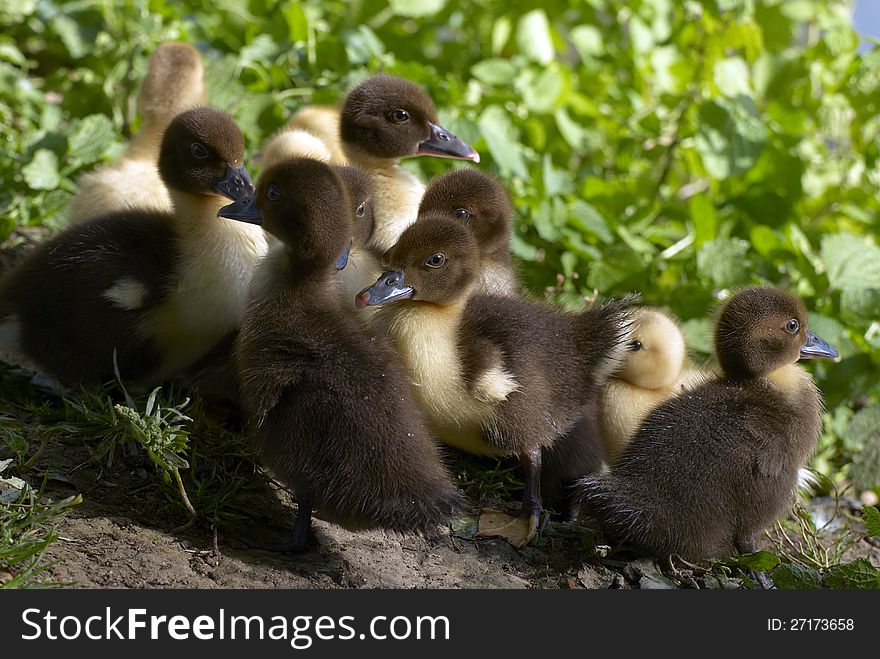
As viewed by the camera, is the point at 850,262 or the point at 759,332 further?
the point at 850,262

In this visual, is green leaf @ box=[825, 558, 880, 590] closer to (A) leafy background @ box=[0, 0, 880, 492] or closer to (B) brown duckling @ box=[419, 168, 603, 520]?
(B) brown duckling @ box=[419, 168, 603, 520]

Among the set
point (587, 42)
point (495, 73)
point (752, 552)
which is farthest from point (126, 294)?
point (587, 42)

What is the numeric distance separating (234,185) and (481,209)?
0.87m

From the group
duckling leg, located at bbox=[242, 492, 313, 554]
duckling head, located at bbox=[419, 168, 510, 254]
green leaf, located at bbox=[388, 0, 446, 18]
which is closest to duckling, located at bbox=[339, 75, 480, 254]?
duckling head, located at bbox=[419, 168, 510, 254]

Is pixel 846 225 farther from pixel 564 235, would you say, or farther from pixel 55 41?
pixel 55 41

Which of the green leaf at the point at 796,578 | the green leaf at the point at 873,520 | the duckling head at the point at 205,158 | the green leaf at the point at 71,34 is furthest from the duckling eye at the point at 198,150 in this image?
the green leaf at the point at 71,34

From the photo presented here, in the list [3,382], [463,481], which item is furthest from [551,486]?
[3,382]

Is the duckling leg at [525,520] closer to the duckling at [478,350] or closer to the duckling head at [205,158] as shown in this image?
the duckling at [478,350]

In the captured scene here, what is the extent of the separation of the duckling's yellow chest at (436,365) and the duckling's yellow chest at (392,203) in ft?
2.08

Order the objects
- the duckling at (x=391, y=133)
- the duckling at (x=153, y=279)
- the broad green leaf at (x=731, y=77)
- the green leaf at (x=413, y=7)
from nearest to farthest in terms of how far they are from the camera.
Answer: the duckling at (x=153, y=279) < the duckling at (x=391, y=133) < the broad green leaf at (x=731, y=77) < the green leaf at (x=413, y=7)

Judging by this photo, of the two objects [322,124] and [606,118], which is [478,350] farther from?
[606,118]

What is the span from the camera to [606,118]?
6.60m

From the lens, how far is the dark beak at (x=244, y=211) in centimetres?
333

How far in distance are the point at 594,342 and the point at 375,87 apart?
1.48 m
